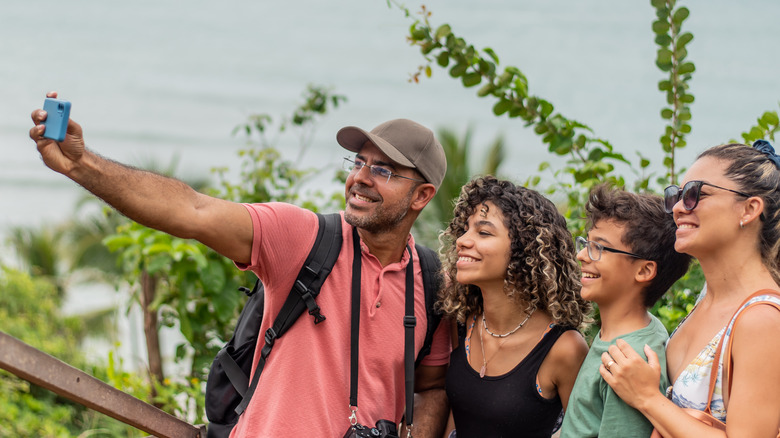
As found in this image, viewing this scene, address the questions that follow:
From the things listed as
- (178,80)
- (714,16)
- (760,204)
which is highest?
(714,16)

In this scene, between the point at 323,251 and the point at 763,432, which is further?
the point at 323,251

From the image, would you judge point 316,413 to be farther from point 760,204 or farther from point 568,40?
point 568,40

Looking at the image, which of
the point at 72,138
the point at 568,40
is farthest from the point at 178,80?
the point at 72,138

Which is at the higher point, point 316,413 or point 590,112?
point 590,112

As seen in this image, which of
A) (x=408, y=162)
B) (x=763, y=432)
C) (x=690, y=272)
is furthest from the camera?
→ (x=690, y=272)

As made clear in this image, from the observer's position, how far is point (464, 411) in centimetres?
252

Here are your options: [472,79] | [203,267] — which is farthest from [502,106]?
[203,267]

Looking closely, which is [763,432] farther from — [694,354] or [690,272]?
[690,272]

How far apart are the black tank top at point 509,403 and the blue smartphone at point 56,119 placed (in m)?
1.47

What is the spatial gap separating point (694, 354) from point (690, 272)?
1244mm

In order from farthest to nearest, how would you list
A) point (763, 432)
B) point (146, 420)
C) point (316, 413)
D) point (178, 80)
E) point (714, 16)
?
point (178, 80)
point (714, 16)
point (316, 413)
point (146, 420)
point (763, 432)

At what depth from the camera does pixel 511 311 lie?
2.61m

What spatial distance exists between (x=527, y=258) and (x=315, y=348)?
0.76 m

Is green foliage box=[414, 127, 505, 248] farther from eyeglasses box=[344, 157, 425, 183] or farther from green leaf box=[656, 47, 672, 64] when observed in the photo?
eyeglasses box=[344, 157, 425, 183]
